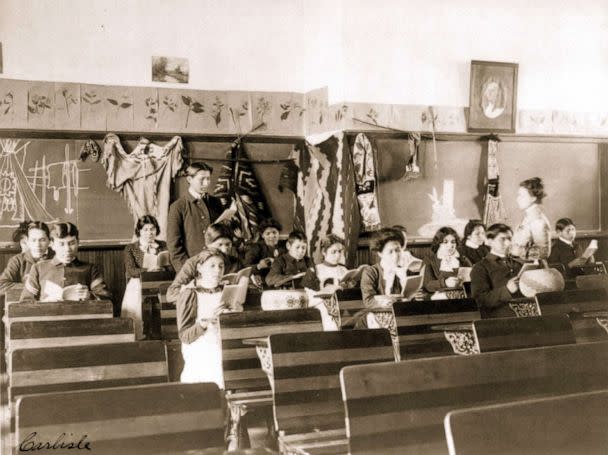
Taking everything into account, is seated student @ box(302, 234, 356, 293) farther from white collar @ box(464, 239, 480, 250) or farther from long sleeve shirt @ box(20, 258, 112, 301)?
long sleeve shirt @ box(20, 258, 112, 301)

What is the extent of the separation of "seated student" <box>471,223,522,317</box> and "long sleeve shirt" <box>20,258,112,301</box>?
2.46 metres

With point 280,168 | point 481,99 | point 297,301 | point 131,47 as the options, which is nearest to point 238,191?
point 280,168

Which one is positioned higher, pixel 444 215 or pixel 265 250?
pixel 444 215

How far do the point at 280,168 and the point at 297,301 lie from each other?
143 inches

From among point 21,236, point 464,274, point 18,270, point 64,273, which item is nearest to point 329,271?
point 464,274

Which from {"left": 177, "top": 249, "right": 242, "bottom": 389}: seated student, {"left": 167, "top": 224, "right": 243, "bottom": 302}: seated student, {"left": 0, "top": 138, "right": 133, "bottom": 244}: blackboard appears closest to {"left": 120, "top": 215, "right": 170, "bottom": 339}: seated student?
{"left": 0, "top": 138, "right": 133, "bottom": 244}: blackboard

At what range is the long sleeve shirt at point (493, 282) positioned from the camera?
16.0ft

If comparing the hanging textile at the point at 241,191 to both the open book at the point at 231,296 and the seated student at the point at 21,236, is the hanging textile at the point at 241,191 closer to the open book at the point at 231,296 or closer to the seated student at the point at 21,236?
the seated student at the point at 21,236

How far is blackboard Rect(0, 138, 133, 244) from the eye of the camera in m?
7.28

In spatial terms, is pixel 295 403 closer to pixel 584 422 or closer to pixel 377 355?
pixel 377 355

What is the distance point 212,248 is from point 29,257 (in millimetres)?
1920

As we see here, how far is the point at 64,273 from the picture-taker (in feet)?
17.1
